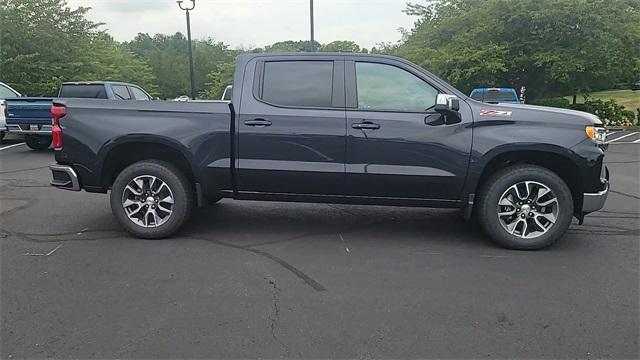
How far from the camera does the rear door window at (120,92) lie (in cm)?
1305

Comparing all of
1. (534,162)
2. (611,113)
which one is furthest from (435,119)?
(611,113)

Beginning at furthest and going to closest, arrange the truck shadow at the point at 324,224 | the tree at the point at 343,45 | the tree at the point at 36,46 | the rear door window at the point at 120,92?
the tree at the point at 343,45
the tree at the point at 36,46
the rear door window at the point at 120,92
the truck shadow at the point at 324,224

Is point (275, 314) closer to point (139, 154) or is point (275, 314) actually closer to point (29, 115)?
point (139, 154)

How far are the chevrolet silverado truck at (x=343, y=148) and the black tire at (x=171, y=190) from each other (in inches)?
0.4

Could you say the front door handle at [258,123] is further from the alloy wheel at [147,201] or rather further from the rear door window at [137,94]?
the rear door window at [137,94]

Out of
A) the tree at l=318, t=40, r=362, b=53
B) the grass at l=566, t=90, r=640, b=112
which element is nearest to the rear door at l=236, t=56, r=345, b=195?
the grass at l=566, t=90, r=640, b=112

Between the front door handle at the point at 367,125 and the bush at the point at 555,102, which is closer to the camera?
the front door handle at the point at 367,125

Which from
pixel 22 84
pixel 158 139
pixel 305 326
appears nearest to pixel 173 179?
pixel 158 139

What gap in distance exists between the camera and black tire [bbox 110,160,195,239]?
5215 mm

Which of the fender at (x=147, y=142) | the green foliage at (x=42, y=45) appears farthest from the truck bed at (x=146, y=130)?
the green foliage at (x=42, y=45)

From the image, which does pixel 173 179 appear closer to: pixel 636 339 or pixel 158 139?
pixel 158 139

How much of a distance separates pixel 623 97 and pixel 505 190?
3313cm

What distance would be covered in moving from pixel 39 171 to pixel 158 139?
5883 mm

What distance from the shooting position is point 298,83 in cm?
518
